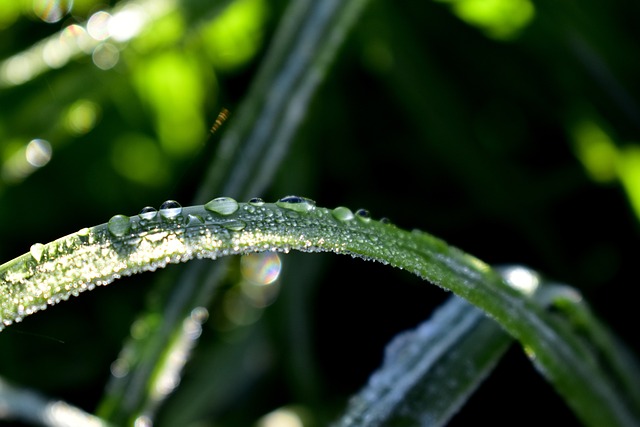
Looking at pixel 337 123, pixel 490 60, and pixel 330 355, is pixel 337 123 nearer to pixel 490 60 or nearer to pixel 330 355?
pixel 490 60

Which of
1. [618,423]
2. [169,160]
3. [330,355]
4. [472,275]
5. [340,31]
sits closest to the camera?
[472,275]

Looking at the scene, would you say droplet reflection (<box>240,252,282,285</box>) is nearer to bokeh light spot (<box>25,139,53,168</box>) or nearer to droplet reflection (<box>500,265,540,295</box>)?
bokeh light spot (<box>25,139,53,168</box>)

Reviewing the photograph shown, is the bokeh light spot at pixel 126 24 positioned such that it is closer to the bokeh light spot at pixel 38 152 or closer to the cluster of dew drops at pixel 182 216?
the bokeh light spot at pixel 38 152

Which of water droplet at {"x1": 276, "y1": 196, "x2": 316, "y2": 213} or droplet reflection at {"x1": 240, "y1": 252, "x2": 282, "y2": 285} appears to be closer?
water droplet at {"x1": 276, "y1": 196, "x2": 316, "y2": 213}

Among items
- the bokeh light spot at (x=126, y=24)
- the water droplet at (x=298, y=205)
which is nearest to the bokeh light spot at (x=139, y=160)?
the bokeh light spot at (x=126, y=24)

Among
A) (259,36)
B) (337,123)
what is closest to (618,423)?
(337,123)

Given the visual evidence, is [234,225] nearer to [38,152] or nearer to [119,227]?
[119,227]

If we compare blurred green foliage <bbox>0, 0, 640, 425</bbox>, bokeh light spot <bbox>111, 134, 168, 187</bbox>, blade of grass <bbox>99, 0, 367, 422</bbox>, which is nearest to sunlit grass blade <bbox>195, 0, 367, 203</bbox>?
blade of grass <bbox>99, 0, 367, 422</bbox>
